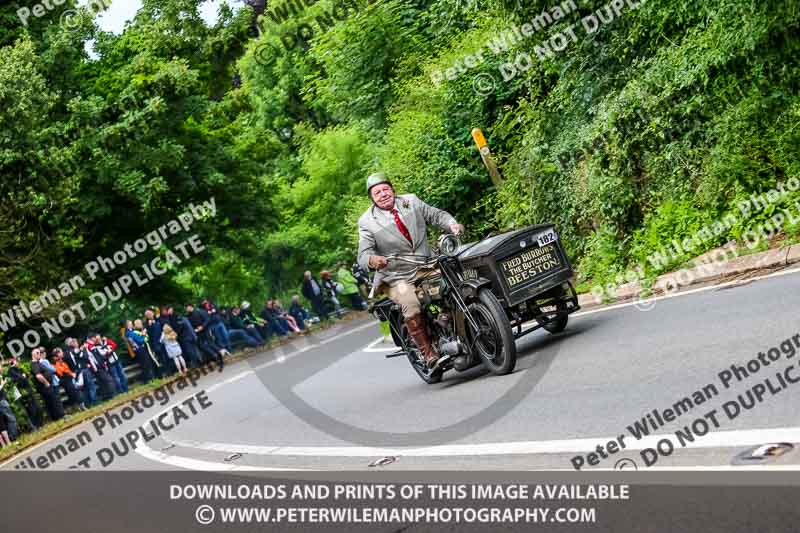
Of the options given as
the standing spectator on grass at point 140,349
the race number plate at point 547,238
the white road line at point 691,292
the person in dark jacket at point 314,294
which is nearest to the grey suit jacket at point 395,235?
the race number plate at point 547,238

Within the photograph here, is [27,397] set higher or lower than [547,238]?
higher

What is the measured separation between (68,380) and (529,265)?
604 inches

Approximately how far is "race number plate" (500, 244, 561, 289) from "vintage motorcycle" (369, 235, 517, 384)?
249 mm

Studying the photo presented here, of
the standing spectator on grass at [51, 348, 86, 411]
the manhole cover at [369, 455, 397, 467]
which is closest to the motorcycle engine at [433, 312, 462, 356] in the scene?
the manhole cover at [369, 455, 397, 467]

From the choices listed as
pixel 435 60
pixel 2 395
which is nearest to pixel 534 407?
pixel 2 395

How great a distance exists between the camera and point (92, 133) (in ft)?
98.2

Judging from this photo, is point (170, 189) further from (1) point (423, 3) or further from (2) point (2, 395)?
(2) point (2, 395)

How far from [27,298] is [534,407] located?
67.1ft
